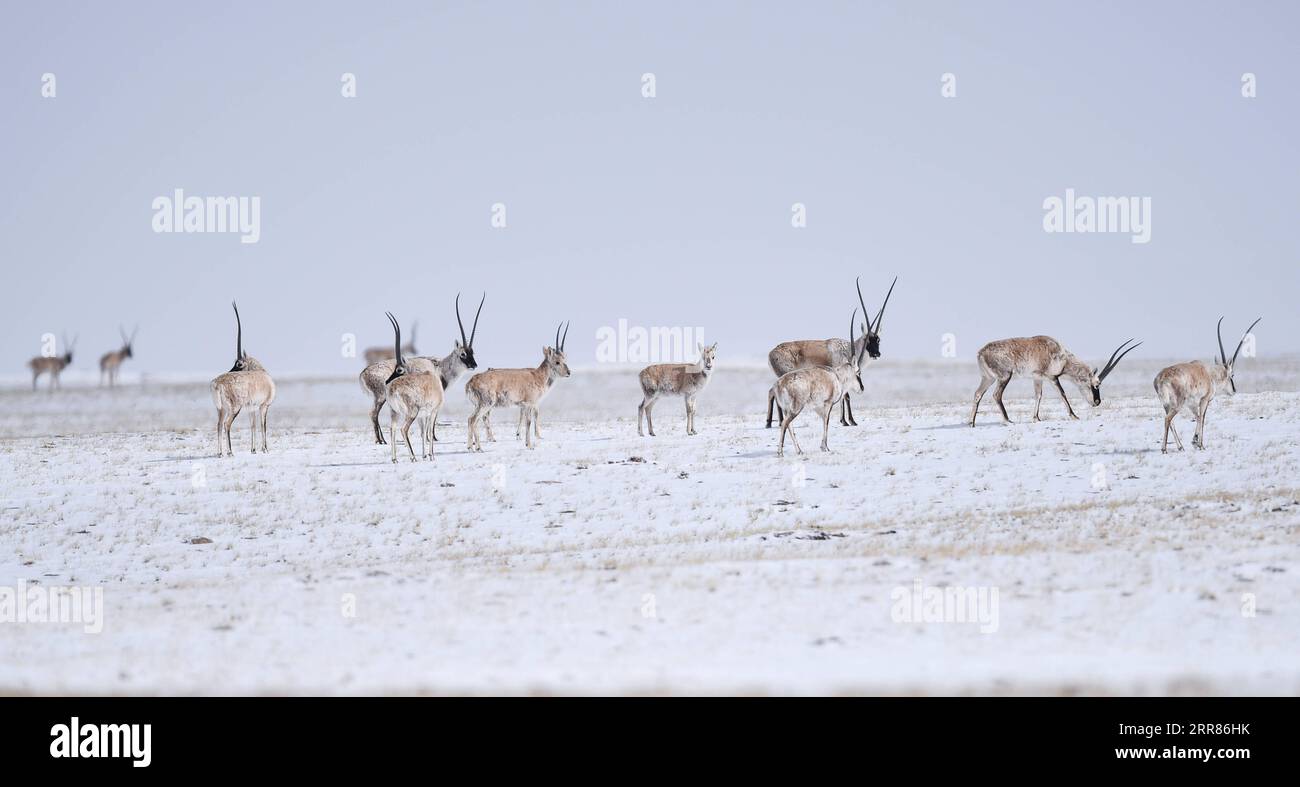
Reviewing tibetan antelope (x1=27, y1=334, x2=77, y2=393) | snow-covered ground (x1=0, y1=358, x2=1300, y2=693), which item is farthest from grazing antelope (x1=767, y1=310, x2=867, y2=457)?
tibetan antelope (x1=27, y1=334, x2=77, y2=393)

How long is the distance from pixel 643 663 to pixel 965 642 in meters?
2.70

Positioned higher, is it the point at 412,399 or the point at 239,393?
the point at 239,393

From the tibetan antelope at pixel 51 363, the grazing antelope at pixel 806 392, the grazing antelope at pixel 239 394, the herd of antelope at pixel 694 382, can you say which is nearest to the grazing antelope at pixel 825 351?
the herd of antelope at pixel 694 382

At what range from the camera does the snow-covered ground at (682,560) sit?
9.55 meters

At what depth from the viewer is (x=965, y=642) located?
399 inches

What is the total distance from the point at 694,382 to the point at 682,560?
38.7 feet

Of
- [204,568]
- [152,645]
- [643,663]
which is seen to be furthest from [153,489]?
[643,663]

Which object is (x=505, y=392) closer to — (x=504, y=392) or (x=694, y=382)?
(x=504, y=392)

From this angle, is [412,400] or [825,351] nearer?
[412,400]

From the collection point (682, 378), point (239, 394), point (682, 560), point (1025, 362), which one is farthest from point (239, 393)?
point (1025, 362)

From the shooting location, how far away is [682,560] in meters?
13.9

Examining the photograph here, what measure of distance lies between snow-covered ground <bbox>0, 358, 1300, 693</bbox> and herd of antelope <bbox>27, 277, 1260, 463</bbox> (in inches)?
29.4

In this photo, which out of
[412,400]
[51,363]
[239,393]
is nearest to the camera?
[412,400]
